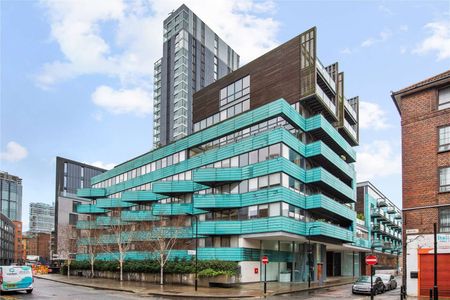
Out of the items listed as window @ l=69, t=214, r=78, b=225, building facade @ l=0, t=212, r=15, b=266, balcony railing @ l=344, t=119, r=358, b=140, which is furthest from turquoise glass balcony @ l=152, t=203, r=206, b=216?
building facade @ l=0, t=212, r=15, b=266

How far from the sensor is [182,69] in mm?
120625

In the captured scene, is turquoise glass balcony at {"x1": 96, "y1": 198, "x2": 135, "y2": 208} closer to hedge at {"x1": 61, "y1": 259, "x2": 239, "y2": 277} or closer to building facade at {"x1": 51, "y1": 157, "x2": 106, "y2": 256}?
hedge at {"x1": 61, "y1": 259, "x2": 239, "y2": 277}

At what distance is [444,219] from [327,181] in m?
18.0

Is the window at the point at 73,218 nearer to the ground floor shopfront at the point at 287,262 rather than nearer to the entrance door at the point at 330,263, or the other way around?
the entrance door at the point at 330,263

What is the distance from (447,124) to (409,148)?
9.28 feet

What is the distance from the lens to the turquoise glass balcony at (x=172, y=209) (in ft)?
164

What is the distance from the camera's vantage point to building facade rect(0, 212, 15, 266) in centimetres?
13188

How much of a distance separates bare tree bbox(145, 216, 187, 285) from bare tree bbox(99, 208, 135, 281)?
422cm

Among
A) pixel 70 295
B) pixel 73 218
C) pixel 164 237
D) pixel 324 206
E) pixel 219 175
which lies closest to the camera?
pixel 70 295

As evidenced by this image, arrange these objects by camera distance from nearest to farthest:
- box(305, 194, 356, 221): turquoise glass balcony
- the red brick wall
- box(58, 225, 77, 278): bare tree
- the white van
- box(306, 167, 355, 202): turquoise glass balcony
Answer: the red brick wall
the white van
box(305, 194, 356, 221): turquoise glass balcony
box(306, 167, 355, 202): turquoise glass balcony
box(58, 225, 77, 278): bare tree

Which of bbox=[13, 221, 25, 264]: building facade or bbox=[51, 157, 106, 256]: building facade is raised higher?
bbox=[51, 157, 106, 256]: building facade

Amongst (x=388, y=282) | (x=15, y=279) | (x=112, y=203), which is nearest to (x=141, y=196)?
(x=112, y=203)

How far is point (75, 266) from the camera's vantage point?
216 feet

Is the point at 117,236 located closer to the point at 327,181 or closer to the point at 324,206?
the point at 324,206
